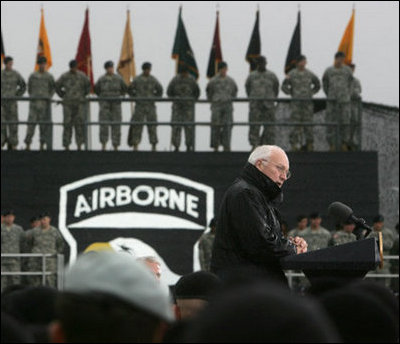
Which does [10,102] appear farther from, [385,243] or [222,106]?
[385,243]

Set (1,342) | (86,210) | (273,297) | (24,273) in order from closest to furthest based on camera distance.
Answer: (273,297)
(1,342)
(24,273)
(86,210)

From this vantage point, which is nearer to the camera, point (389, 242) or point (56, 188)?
point (389, 242)

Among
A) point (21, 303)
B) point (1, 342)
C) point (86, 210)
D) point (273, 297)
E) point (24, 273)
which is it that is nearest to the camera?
point (273, 297)

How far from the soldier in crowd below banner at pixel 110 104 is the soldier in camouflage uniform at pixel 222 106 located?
1.63 m

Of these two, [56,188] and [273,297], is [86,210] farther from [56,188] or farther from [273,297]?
[273,297]

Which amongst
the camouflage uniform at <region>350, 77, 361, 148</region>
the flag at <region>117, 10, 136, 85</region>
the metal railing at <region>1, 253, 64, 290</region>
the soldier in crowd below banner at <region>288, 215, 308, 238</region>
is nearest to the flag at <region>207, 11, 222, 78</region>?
the flag at <region>117, 10, 136, 85</region>

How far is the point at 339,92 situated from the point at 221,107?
2112mm

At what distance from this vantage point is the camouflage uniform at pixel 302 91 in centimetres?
2139

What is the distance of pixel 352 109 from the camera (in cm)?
2139

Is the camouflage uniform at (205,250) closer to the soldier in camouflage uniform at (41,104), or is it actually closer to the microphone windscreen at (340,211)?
the soldier in camouflage uniform at (41,104)

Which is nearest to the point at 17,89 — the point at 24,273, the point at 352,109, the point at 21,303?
the point at 24,273

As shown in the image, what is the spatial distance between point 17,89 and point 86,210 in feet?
8.69

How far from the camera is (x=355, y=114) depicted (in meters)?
21.4

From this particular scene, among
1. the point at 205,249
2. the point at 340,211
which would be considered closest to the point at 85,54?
the point at 205,249
